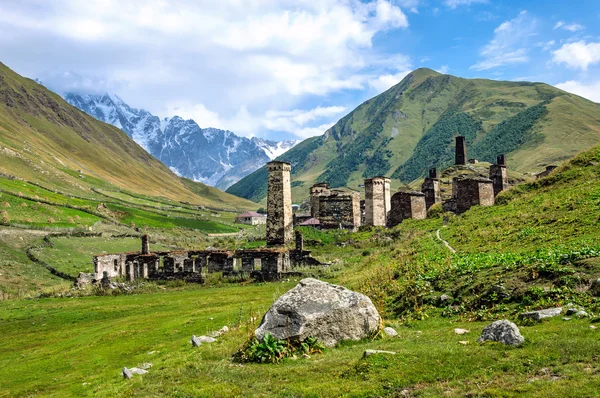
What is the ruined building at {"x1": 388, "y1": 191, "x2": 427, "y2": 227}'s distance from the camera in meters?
50.7

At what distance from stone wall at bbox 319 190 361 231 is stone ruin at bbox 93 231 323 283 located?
18271 mm

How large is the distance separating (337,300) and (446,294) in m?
4.88

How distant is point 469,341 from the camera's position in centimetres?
1190

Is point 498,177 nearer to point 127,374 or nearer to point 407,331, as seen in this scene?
point 407,331

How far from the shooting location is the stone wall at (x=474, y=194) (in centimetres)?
4191

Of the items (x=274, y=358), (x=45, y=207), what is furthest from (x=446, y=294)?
(x=45, y=207)

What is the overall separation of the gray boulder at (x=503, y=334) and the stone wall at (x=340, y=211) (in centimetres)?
4752

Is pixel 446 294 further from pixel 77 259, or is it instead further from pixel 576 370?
pixel 77 259

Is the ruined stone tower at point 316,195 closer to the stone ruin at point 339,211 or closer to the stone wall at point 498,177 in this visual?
the stone ruin at point 339,211

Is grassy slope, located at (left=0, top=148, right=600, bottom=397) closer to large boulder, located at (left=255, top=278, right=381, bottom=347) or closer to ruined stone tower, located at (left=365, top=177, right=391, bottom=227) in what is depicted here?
large boulder, located at (left=255, top=278, right=381, bottom=347)

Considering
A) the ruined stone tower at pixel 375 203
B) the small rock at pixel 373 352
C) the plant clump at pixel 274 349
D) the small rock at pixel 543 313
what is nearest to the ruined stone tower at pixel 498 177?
the ruined stone tower at pixel 375 203

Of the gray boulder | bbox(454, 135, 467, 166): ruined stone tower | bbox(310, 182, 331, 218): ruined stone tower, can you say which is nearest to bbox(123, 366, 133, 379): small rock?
the gray boulder

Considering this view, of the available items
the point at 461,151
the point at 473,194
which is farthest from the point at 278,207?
the point at 461,151

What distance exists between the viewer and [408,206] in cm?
5075
